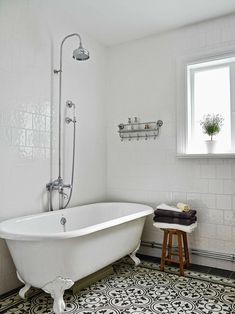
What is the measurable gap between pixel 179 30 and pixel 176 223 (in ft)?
7.31

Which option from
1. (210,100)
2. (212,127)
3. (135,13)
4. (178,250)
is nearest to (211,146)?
(212,127)

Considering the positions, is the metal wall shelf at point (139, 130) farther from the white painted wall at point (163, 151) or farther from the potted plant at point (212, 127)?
the potted plant at point (212, 127)

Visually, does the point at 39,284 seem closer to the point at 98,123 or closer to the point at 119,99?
the point at 98,123

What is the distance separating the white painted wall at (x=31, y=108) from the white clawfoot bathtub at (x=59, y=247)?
0.23 meters

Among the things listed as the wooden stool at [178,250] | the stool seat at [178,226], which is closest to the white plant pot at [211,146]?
the stool seat at [178,226]

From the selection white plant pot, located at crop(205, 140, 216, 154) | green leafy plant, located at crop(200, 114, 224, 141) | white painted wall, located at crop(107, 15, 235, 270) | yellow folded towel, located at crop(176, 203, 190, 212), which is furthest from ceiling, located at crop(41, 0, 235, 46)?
yellow folded towel, located at crop(176, 203, 190, 212)

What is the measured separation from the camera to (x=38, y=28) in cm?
291

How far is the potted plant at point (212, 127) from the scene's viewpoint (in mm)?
3068

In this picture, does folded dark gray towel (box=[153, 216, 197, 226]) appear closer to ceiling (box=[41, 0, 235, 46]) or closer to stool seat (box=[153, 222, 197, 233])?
stool seat (box=[153, 222, 197, 233])

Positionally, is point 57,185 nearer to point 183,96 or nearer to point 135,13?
point 183,96

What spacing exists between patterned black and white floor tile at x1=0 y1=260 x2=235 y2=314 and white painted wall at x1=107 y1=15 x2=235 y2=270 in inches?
22.5

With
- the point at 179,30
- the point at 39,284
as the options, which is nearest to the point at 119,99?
the point at 179,30

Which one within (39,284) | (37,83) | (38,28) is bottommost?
(39,284)

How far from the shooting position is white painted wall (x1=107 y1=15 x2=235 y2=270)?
3064 millimetres
